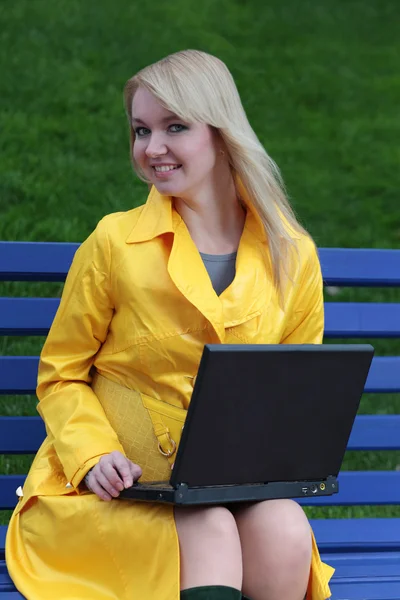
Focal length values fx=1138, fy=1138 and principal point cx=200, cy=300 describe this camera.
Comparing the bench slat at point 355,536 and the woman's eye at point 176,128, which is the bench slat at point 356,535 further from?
the woman's eye at point 176,128

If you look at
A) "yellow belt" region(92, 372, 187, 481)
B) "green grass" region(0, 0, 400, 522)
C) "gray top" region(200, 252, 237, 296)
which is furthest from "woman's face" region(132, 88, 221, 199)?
"green grass" region(0, 0, 400, 522)

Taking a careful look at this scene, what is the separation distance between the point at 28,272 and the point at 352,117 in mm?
3016

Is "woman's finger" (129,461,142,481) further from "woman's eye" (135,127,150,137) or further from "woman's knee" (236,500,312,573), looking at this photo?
"woman's eye" (135,127,150,137)

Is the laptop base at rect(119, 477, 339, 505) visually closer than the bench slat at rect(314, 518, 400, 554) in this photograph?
Yes

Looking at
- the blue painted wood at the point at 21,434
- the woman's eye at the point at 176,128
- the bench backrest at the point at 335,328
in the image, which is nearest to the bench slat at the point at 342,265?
the bench backrest at the point at 335,328

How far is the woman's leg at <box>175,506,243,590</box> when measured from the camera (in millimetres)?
2330

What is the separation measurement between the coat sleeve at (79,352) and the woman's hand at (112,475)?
0.10 meters

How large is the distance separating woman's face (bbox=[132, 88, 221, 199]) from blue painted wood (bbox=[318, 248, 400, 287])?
27.9 inches

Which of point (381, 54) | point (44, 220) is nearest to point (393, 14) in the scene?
point (381, 54)

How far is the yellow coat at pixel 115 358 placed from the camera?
248 cm

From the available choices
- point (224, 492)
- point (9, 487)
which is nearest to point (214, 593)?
point (224, 492)

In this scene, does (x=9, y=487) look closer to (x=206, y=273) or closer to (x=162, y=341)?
(x=162, y=341)

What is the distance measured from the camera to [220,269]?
9.11 feet

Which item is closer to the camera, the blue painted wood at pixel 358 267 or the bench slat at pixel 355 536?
the bench slat at pixel 355 536
